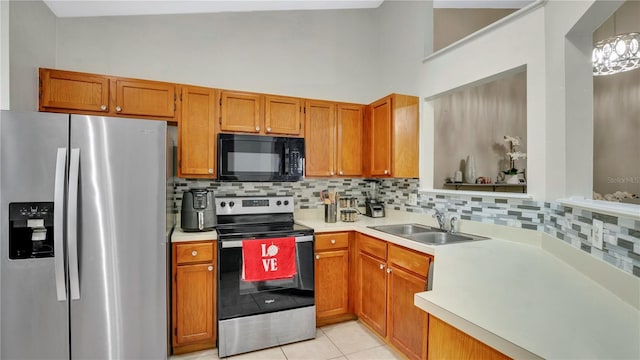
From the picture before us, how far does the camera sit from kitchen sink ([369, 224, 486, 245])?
2.25 m

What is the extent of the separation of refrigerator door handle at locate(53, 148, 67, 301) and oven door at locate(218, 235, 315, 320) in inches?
35.3

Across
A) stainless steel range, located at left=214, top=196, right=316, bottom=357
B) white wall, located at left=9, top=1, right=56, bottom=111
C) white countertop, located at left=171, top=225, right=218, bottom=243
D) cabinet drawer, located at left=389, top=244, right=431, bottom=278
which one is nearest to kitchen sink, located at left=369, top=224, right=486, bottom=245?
cabinet drawer, located at left=389, top=244, right=431, bottom=278

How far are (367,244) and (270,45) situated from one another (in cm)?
219

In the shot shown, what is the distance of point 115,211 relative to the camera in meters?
1.89

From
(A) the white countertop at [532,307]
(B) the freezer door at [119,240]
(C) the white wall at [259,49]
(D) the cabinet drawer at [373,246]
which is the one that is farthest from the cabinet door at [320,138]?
(A) the white countertop at [532,307]

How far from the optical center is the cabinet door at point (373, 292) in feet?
7.70

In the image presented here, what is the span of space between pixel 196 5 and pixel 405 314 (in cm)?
311

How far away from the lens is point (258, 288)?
2.32m

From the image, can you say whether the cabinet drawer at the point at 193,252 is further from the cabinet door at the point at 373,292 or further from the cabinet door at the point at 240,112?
the cabinet door at the point at 373,292

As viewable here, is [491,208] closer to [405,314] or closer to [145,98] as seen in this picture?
[405,314]

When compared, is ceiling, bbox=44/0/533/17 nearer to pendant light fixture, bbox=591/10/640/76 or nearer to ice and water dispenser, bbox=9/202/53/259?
pendant light fixture, bbox=591/10/640/76

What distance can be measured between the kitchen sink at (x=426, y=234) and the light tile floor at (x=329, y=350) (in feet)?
2.87

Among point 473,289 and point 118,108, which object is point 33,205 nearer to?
point 118,108

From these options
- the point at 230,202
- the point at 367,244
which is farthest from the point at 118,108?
the point at 367,244
